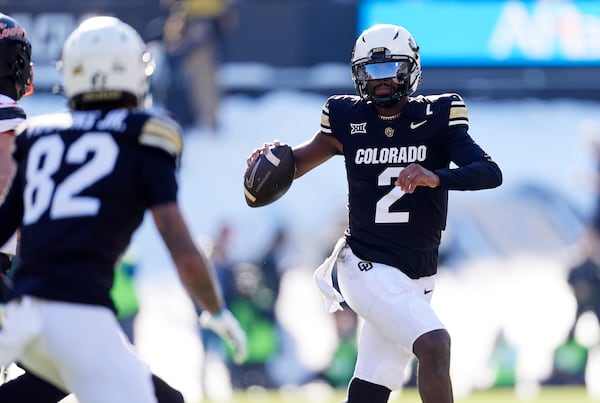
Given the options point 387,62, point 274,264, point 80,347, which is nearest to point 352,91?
point 274,264

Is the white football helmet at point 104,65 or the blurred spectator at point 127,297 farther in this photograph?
the blurred spectator at point 127,297

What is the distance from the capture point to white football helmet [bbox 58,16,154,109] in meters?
4.17

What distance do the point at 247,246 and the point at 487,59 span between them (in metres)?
4.49

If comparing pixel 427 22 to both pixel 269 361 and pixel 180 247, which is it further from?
pixel 180 247

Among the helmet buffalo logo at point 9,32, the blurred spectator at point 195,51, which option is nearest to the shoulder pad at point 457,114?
the helmet buffalo logo at point 9,32

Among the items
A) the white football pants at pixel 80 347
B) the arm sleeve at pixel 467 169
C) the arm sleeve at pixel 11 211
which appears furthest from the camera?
the arm sleeve at pixel 467 169

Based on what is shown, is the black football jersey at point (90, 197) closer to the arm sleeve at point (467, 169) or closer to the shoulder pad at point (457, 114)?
the arm sleeve at point (467, 169)

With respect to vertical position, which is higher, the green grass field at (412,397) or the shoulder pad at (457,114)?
the shoulder pad at (457,114)

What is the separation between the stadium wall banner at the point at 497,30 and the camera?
16641mm

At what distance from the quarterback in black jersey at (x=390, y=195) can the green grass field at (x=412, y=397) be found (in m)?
4.70

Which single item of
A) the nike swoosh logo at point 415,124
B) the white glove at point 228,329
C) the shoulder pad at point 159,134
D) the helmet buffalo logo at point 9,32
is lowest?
the white glove at point 228,329

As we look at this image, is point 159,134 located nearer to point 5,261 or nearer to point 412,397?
point 5,261

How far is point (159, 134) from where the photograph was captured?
13.2 feet

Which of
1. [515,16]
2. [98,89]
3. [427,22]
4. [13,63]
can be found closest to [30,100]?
[427,22]
